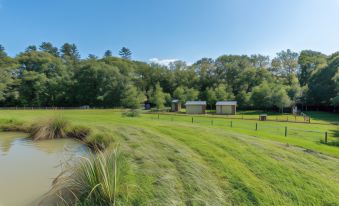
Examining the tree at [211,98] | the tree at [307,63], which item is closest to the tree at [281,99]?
A: the tree at [211,98]

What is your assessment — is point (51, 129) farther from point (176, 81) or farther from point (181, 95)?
point (176, 81)

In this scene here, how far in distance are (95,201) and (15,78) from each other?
57.9m

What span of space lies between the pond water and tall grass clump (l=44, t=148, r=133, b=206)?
0.70 meters

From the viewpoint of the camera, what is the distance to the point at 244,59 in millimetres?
57875

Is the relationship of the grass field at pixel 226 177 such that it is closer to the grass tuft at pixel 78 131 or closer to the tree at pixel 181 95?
the grass tuft at pixel 78 131

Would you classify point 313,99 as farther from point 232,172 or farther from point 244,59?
point 232,172

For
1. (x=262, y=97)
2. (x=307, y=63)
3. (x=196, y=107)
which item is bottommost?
(x=196, y=107)

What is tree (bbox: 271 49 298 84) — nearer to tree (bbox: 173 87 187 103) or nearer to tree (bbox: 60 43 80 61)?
tree (bbox: 173 87 187 103)

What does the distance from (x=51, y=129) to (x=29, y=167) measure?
491 centimetres

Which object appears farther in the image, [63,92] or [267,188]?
[63,92]

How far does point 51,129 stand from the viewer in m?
11.1

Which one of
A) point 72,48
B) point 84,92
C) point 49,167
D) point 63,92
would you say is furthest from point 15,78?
point 49,167

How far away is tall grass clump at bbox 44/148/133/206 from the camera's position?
3.40m

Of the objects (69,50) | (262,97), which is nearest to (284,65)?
(262,97)
